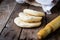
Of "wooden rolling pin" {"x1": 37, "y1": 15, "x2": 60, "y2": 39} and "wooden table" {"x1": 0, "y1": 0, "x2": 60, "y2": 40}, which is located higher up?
"wooden rolling pin" {"x1": 37, "y1": 15, "x2": 60, "y2": 39}

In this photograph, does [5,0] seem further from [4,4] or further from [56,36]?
[56,36]

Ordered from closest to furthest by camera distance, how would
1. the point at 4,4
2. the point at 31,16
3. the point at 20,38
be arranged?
the point at 20,38 → the point at 31,16 → the point at 4,4

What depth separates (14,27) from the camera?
0.68m

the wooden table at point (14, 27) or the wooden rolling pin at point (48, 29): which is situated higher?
the wooden rolling pin at point (48, 29)

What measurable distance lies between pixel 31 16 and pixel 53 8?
0.76ft

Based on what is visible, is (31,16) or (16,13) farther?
(16,13)

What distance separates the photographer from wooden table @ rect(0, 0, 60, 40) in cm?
60

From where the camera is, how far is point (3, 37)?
→ 23.6 inches

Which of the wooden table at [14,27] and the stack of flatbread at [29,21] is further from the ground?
the stack of flatbread at [29,21]

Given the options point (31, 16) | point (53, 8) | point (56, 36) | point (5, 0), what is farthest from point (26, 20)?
point (5, 0)

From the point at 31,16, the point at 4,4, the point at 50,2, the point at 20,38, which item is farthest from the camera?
the point at 4,4

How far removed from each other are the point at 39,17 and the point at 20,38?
168mm

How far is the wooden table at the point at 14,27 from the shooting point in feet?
1.97

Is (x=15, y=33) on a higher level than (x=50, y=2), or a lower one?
lower
